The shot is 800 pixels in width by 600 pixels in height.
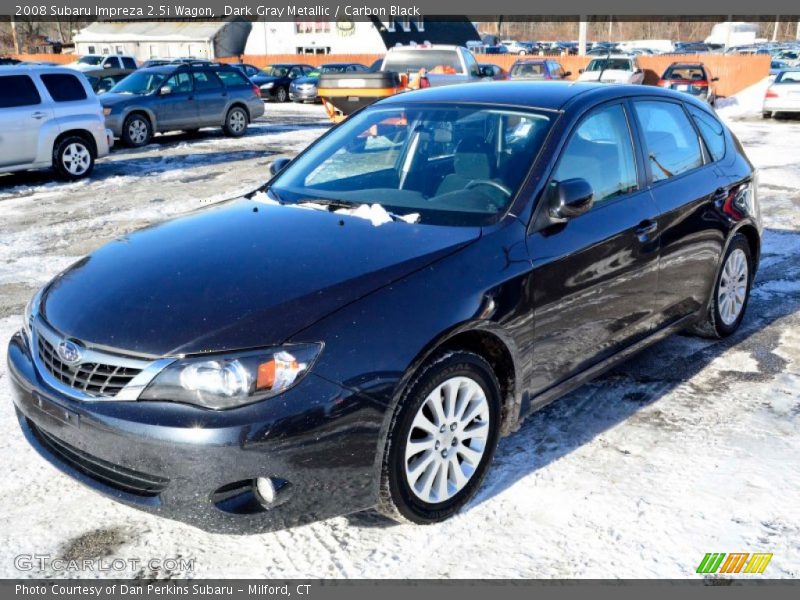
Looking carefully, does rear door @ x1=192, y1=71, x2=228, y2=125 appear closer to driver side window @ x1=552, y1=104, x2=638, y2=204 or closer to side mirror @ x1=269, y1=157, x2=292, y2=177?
side mirror @ x1=269, y1=157, x2=292, y2=177

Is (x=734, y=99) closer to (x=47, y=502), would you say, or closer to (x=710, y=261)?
(x=710, y=261)

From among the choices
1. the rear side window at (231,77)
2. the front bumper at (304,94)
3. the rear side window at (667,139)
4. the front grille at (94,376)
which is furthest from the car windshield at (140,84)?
the front grille at (94,376)

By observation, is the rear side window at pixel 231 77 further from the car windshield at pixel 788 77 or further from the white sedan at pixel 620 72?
the car windshield at pixel 788 77

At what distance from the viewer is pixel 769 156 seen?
14.9 meters

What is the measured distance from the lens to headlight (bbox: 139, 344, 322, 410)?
2.85 meters

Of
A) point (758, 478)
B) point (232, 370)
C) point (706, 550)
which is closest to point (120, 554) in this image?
point (232, 370)

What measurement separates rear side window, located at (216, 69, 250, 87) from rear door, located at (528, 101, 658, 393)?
1585cm

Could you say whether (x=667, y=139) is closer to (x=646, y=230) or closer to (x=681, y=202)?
(x=681, y=202)

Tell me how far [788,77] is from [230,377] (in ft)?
75.7

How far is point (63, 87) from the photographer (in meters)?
12.7

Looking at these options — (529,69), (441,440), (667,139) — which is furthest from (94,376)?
(529,69)

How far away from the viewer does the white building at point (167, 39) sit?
58031mm

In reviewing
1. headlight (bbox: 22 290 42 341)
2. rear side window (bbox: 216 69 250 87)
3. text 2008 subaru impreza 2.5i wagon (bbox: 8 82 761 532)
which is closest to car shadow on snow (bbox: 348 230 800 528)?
text 2008 subaru impreza 2.5i wagon (bbox: 8 82 761 532)

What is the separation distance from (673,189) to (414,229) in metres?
1.83
